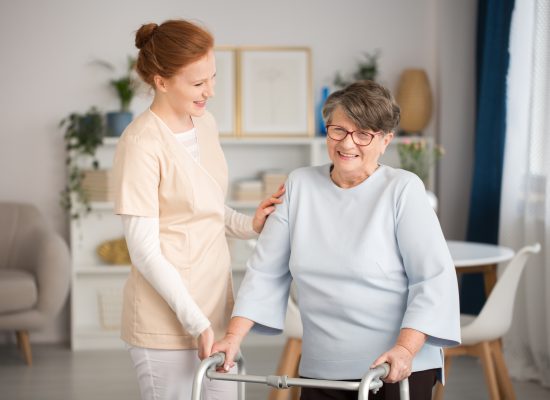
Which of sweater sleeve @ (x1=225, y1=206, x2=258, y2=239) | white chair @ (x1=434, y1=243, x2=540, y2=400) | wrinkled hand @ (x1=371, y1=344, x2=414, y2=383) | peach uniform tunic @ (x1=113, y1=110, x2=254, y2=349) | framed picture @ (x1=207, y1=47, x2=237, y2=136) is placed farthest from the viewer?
framed picture @ (x1=207, y1=47, x2=237, y2=136)

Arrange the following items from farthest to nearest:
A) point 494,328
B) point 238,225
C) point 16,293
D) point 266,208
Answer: point 16,293, point 494,328, point 238,225, point 266,208

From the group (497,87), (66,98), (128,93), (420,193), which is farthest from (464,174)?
(420,193)

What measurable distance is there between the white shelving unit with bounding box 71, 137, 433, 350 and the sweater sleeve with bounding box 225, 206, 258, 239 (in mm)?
3077

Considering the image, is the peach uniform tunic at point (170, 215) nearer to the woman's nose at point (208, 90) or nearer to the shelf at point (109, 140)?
the woman's nose at point (208, 90)

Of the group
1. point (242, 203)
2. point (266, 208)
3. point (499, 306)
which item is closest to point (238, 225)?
Result: point (266, 208)

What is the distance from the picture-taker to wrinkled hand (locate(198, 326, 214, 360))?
75.5 inches

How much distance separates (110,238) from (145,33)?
3.67 meters

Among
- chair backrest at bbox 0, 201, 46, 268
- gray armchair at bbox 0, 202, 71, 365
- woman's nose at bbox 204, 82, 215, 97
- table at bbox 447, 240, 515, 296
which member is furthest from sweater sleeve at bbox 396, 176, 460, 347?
chair backrest at bbox 0, 201, 46, 268

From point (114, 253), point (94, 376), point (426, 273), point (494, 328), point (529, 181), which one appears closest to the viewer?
point (426, 273)

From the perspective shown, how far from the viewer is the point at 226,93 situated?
18.3ft

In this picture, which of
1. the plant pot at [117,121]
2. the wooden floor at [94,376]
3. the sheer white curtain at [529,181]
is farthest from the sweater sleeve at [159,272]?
the plant pot at [117,121]

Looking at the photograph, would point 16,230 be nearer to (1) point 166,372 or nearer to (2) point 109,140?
(2) point 109,140

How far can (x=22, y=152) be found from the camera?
18.4ft

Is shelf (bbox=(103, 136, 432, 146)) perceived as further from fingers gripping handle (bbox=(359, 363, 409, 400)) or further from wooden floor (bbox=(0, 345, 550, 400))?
fingers gripping handle (bbox=(359, 363, 409, 400))
